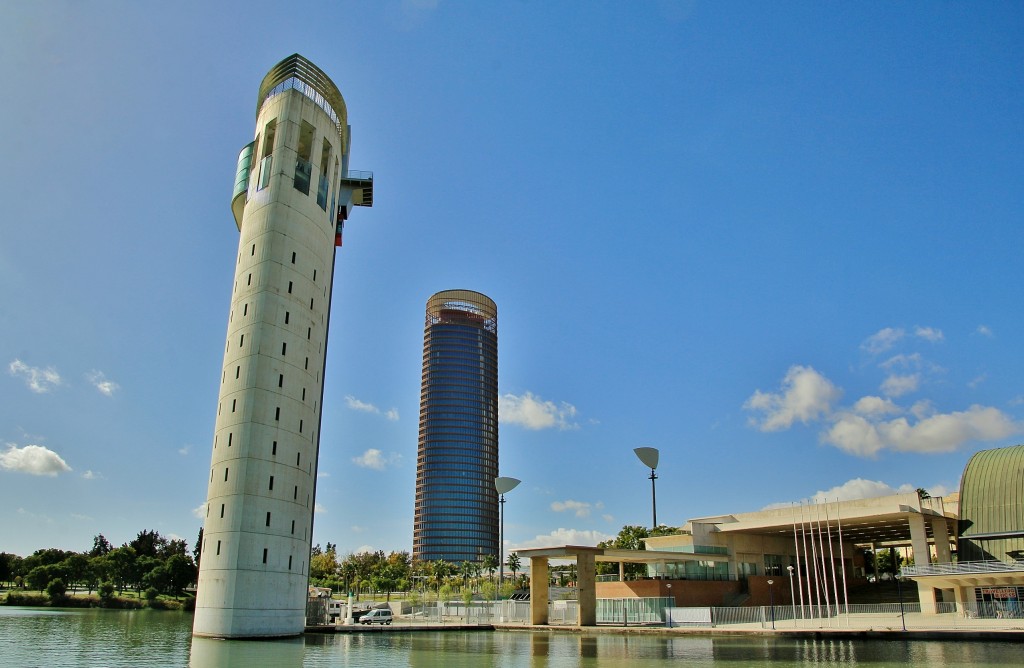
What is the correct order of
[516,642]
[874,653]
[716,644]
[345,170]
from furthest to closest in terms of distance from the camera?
[345,170] → [516,642] → [716,644] → [874,653]

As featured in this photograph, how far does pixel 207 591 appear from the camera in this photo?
4688cm

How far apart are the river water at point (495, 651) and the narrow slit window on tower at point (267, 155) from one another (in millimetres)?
33334

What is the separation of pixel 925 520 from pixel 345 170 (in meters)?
61.5

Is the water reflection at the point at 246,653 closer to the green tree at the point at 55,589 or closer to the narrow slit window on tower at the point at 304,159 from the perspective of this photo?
the narrow slit window on tower at the point at 304,159

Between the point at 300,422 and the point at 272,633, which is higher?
the point at 300,422

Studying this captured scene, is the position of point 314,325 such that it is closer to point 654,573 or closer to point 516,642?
point 516,642

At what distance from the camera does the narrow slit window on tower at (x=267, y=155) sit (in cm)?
5634

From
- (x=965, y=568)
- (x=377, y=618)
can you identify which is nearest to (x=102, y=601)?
(x=377, y=618)

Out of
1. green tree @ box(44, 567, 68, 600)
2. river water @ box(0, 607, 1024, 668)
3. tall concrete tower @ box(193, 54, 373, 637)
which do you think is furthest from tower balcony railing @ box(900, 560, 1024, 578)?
green tree @ box(44, 567, 68, 600)

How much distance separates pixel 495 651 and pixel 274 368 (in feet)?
86.6

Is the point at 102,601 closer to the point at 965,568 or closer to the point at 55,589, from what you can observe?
the point at 55,589

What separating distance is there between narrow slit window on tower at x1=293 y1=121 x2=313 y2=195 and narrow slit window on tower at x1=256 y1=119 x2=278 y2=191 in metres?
2.04

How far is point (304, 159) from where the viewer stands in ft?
193

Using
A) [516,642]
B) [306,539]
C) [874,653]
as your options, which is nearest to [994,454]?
[874,653]
